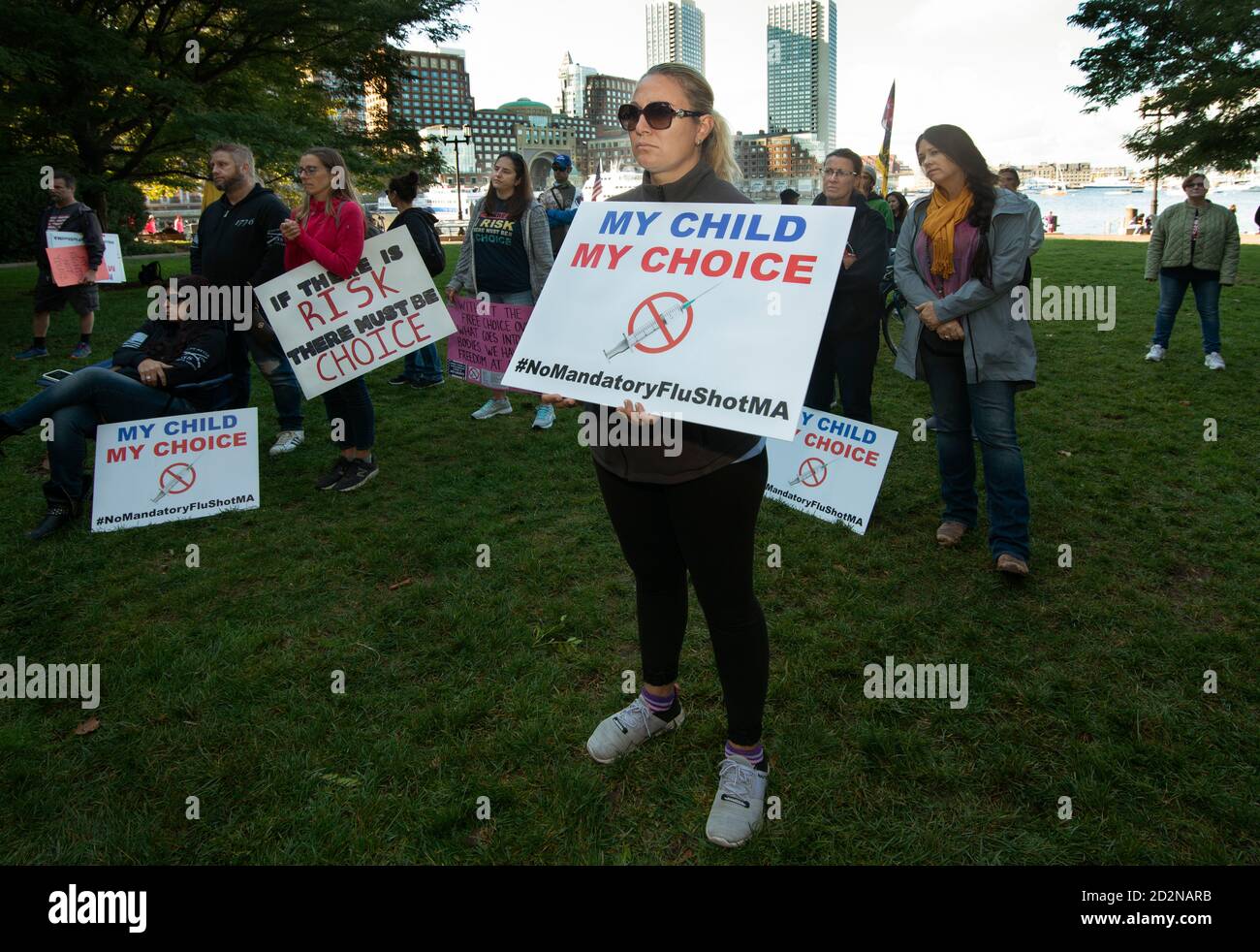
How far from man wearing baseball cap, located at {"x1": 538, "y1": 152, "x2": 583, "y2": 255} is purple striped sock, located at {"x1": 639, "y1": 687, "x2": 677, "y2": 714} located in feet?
25.3

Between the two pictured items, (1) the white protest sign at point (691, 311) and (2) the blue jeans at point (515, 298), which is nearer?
(1) the white protest sign at point (691, 311)

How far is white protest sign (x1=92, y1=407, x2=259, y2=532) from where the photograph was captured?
488 cm

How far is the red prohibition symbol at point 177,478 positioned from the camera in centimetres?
503

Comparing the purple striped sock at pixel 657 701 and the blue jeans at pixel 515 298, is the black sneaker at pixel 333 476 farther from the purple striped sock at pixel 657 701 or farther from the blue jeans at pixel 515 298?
the purple striped sock at pixel 657 701

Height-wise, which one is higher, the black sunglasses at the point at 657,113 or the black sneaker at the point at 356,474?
the black sunglasses at the point at 657,113

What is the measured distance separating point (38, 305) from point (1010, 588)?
1215 centimetres

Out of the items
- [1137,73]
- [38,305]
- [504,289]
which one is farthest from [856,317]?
[1137,73]

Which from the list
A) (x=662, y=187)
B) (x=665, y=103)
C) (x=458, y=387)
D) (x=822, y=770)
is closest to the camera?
(x=665, y=103)

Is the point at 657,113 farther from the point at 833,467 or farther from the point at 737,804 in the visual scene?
the point at 833,467

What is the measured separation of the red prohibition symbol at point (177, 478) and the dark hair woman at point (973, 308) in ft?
15.2

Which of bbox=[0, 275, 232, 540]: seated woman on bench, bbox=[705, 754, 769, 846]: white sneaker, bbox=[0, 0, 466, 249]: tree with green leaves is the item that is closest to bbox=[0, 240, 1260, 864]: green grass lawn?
bbox=[705, 754, 769, 846]: white sneaker

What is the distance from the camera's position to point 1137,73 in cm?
1652

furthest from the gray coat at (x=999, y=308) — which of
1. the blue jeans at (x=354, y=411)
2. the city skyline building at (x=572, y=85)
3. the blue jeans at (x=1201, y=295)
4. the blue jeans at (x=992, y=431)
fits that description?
the city skyline building at (x=572, y=85)

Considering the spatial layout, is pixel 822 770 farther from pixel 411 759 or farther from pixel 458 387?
pixel 458 387
